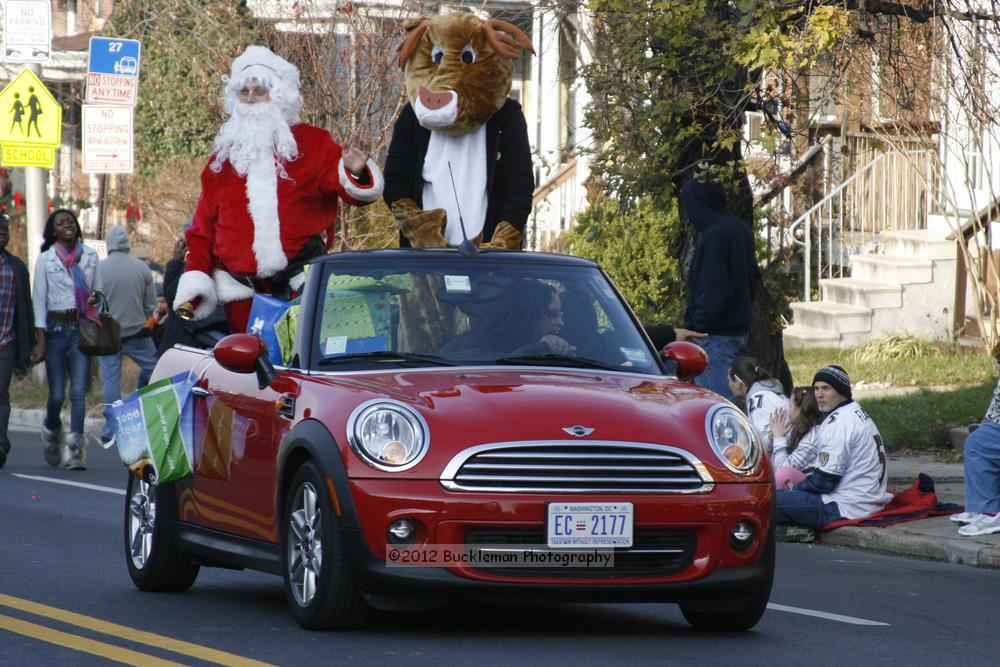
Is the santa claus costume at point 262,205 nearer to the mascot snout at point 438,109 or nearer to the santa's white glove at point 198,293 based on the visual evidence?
the santa's white glove at point 198,293

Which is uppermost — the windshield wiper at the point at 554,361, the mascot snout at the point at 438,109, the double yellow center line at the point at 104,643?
the mascot snout at the point at 438,109

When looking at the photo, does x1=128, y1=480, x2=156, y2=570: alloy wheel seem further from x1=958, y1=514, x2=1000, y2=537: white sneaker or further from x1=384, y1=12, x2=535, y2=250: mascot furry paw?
x1=958, y1=514, x2=1000, y2=537: white sneaker

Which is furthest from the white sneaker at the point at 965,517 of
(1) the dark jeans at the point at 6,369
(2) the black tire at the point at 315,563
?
(1) the dark jeans at the point at 6,369

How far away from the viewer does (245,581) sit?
9.84 m

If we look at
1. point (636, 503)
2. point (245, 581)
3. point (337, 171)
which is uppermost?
point (337, 171)

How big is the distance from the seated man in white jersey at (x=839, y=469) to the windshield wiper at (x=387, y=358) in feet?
14.7

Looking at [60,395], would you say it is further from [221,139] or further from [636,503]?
[636,503]

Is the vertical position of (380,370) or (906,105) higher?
(906,105)

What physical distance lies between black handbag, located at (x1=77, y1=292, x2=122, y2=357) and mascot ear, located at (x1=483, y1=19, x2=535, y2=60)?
210 inches

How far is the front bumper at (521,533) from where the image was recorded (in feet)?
23.4

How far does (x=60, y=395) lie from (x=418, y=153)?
18.2 ft

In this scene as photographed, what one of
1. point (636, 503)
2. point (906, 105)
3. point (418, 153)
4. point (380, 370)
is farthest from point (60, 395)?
point (636, 503)

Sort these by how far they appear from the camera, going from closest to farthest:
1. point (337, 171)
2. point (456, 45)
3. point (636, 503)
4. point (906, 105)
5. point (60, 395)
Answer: point (636, 503), point (337, 171), point (456, 45), point (906, 105), point (60, 395)

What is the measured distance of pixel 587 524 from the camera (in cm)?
717
